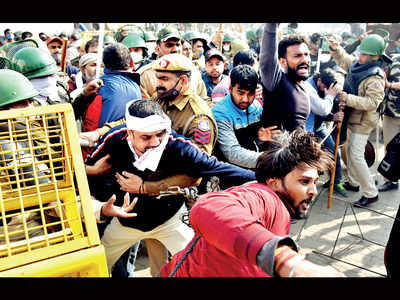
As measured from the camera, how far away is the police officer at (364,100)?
188 inches

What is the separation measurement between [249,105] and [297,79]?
0.56 metres

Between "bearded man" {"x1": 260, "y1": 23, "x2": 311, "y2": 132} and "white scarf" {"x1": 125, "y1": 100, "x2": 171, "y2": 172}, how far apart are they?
3.92 feet

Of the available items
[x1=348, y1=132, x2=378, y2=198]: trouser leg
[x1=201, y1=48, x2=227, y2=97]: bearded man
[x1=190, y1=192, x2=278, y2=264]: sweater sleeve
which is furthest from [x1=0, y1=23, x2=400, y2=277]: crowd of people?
[x1=348, y1=132, x2=378, y2=198]: trouser leg

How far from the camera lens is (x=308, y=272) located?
3.38 feet

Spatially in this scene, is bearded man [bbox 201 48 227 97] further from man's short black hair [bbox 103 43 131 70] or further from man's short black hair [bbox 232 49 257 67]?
man's short black hair [bbox 103 43 131 70]

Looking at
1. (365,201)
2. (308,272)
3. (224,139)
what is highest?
(308,272)

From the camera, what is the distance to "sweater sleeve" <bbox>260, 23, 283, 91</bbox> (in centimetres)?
283

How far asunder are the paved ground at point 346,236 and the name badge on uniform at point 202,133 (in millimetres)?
1364

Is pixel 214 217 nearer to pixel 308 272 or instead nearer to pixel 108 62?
pixel 308 272

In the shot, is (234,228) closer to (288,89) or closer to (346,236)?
(288,89)

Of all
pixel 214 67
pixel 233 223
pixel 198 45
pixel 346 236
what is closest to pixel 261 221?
pixel 233 223

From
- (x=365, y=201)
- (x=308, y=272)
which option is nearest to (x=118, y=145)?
(x=308, y=272)

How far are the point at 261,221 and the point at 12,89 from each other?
1984mm

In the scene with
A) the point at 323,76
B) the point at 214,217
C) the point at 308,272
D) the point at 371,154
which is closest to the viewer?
the point at 308,272
